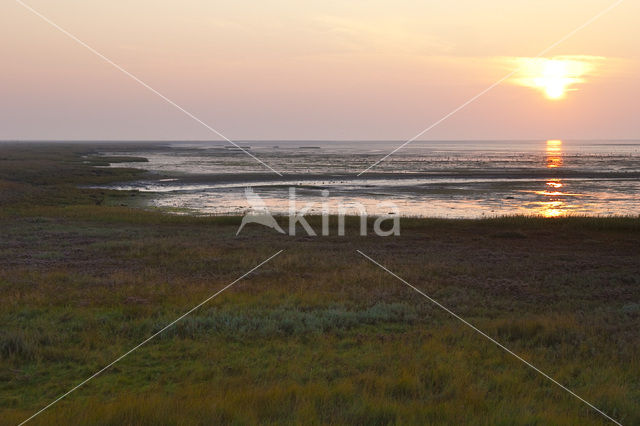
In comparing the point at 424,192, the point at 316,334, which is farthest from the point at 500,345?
→ the point at 424,192

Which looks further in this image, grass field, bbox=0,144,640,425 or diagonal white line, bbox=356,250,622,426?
diagonal white line, bbox=356,250,622,426

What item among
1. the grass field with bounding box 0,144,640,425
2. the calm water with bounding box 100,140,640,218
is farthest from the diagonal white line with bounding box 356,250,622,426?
the calm water with bounding box 100,140,640,218

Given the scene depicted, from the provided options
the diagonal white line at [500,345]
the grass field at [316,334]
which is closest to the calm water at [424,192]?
the grass field at [316,334]

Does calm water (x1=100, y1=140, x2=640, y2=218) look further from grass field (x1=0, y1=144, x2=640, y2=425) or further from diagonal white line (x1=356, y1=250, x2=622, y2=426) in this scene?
diagonal white line (x1=356, y1=250, x2=622, y2=426)

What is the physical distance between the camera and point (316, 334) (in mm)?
10633

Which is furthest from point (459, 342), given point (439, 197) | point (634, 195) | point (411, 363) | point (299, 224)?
point (634, 195)

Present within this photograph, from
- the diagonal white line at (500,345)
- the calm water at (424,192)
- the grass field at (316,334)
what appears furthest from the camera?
the calm water at (424,192)

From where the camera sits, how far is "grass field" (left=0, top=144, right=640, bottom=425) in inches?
275

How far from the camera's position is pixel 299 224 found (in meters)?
31.9

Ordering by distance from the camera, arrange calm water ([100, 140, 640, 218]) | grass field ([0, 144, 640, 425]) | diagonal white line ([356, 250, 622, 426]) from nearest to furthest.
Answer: grass field ([0, 144, 640, 425]) → diagonal white line ([356, 250, 622, 426]) → calm water ([100, 140, 640, 218])

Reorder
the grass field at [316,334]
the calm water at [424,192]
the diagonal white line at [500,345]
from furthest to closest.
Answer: the calm water at [424,192]
the diagonal white line at [500,345]
the grass field at [316,334]

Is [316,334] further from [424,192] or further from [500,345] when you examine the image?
[424,192]

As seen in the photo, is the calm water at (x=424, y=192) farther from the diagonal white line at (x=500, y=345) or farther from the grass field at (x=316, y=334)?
the diagonal white line at (x=500, y=345)

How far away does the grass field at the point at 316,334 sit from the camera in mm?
6984
